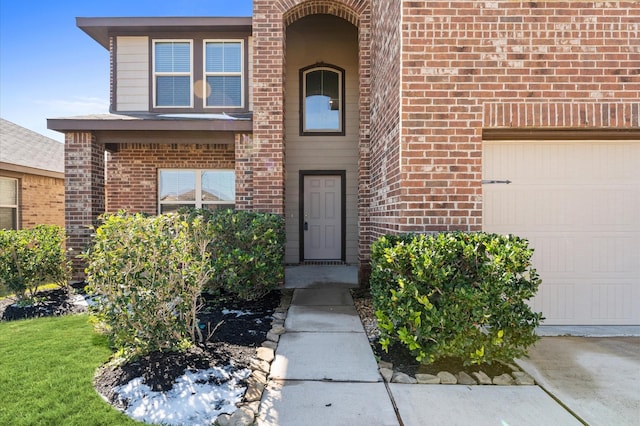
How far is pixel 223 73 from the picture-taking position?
7883mm

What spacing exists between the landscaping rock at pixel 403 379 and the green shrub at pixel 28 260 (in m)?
5.42

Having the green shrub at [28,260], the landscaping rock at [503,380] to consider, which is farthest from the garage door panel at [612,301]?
the green shrub at [28,260]

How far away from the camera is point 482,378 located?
3047 millimetres

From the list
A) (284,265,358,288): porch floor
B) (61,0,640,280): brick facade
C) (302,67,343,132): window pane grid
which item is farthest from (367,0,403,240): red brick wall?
(302,67,343,132): window pane grid

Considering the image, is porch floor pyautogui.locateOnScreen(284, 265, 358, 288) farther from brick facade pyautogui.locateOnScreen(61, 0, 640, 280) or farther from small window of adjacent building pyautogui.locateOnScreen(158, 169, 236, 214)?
brick facade pyautogui.locateOnScreen(61, 0, 640, 280)

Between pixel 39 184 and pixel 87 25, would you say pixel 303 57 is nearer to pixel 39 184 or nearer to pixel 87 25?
pixel 87 25

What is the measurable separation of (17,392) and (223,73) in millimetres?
6889

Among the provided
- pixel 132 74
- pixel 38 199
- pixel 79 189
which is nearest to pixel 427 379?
pixel 79 189

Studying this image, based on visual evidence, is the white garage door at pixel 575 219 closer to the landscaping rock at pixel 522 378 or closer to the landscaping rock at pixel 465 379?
the landscaping rock at pixel 522 378

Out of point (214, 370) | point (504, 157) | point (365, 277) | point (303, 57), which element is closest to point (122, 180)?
point (303, 57)

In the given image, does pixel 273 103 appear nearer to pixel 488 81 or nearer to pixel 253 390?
pixel 488 81

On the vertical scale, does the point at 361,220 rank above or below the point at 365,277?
above

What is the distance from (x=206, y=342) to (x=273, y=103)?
4559 millimetres

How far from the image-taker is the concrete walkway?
2475 mm
